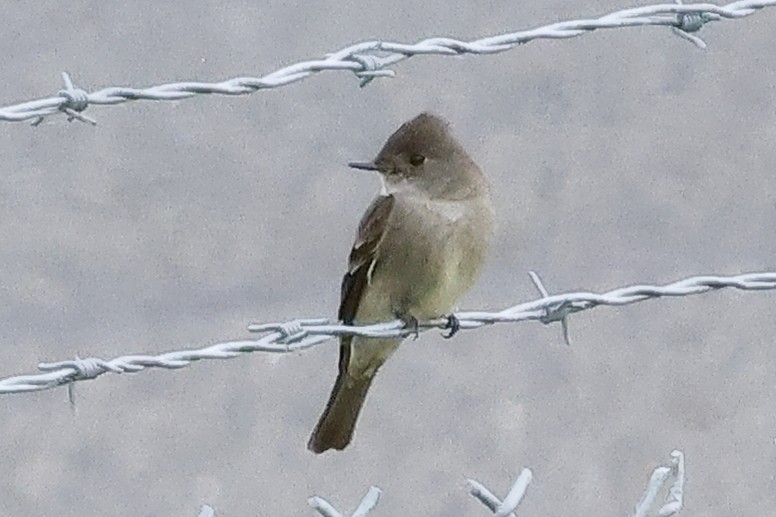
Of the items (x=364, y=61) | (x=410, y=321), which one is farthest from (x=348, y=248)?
(x=364, y=61)

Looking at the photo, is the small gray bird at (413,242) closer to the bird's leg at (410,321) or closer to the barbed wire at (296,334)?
the bird's leg at (410,321)

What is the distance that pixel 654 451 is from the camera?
18.6 feet

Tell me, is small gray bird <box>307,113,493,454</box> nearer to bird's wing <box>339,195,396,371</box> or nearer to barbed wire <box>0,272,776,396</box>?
bird's wing <box>339,195,396,371</box>

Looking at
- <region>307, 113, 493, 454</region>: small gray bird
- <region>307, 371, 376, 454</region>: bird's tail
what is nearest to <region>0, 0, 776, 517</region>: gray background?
<region>307, 371, 376, 454</region>: bird's tail

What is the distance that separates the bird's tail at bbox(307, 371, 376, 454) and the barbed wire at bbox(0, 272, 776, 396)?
1.74ft

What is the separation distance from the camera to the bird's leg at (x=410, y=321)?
3691mm

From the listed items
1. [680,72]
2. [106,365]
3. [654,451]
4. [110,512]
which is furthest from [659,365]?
A: [106,365]

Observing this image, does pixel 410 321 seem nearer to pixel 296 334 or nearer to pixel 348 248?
pixel 296 334

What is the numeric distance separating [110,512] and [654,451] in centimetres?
184

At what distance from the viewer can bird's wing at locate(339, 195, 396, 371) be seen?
3799mm

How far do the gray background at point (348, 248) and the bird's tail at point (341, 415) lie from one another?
5.03 ft

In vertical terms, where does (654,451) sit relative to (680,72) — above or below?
below

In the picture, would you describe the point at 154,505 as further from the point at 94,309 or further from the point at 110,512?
the point at 94,309

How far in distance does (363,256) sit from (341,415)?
393 millimetres
